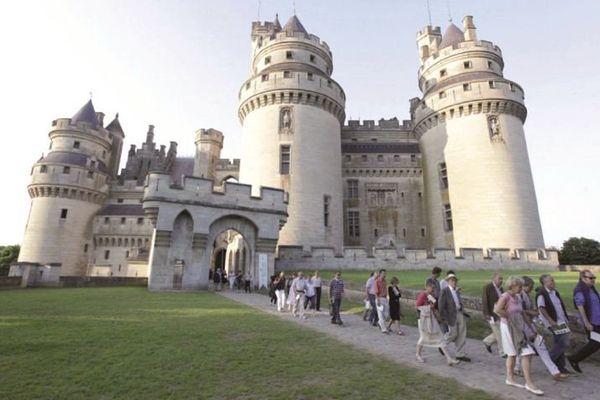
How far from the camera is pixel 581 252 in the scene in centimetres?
4262

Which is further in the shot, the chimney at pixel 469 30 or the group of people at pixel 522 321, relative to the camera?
the chimney at pixel 469 30

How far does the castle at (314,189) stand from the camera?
800 inches

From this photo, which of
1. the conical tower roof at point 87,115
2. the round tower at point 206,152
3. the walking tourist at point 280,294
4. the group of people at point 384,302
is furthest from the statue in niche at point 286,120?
the conical tower roof at point 87,115

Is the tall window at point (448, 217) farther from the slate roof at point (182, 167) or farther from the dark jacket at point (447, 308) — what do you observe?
the slate roof at point (182, 167)

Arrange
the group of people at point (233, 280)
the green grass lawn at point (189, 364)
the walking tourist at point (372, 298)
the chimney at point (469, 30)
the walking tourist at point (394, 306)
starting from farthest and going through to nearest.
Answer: the chimney at point (469, 30)
the group of people at point (233, 280)
the walking tourist at point (372, 298)
the walking tourist at point (394, 306)
the green grass lawn at point (189, 364)

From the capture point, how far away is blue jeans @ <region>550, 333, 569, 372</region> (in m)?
5.34

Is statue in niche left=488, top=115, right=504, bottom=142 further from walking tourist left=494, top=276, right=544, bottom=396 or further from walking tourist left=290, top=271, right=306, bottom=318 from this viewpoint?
walking tourist left=494, top=276, right=544, bottom=396

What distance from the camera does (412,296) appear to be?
453 inches

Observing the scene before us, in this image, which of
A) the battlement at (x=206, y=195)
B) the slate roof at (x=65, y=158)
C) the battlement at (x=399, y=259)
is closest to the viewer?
the battlement at (x=206, y=195)

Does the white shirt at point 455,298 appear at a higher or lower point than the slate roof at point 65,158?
lower

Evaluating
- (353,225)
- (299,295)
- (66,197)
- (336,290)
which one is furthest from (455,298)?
(66,197)

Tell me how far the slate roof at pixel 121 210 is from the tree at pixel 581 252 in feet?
170

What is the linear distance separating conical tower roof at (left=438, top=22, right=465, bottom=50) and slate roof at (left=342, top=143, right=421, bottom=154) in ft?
38.8

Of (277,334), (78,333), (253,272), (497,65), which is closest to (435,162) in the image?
(497,65)
